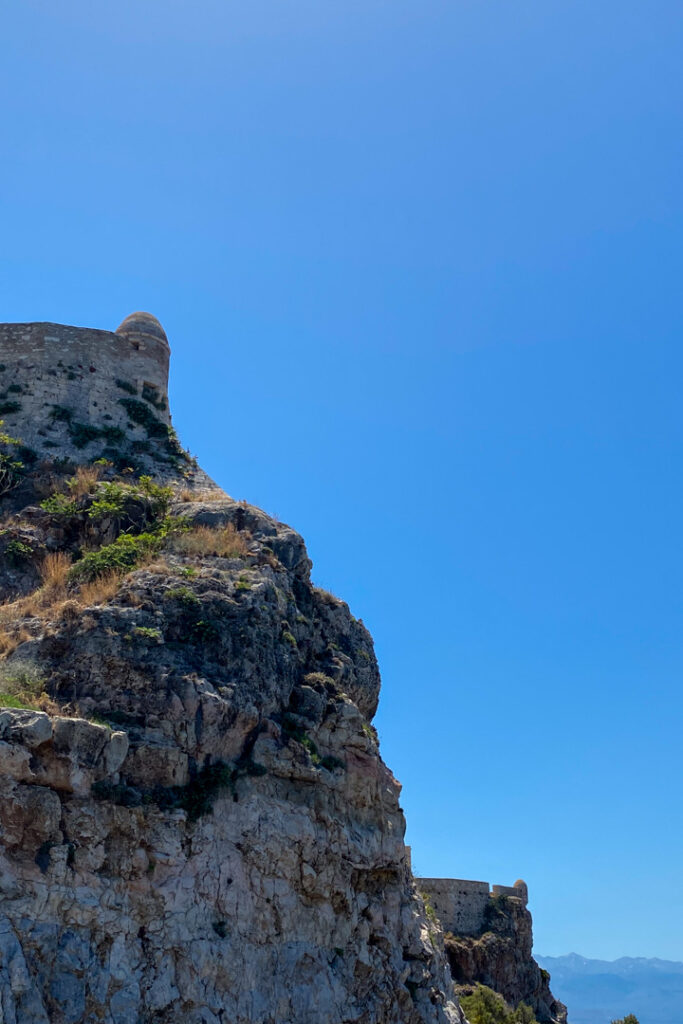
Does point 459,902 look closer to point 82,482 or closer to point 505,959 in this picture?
point 505,959

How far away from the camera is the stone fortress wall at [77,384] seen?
1002 inches

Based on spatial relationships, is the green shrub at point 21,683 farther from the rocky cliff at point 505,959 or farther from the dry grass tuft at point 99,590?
the rocky cliff at point 505,959

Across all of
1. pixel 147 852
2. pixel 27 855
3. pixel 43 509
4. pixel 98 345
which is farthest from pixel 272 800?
pixel 98 345

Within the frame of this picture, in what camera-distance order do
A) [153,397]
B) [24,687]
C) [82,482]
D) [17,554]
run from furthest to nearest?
[153,397]
[82,482]
[17,554]
[24,687]

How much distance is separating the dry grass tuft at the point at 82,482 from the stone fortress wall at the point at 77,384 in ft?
5.28

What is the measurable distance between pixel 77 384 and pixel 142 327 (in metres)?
3.38

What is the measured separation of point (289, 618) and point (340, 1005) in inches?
260

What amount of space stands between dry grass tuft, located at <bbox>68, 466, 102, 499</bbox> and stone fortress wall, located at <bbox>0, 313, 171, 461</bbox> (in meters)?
1.61

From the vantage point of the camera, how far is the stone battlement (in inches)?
1314

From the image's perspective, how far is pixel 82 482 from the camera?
2219cm

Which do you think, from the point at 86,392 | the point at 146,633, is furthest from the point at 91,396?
the point at 146,633

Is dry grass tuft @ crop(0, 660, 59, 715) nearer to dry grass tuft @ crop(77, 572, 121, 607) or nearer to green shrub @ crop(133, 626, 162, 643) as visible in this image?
green shrub @ crop(133, 626, 162, 643)

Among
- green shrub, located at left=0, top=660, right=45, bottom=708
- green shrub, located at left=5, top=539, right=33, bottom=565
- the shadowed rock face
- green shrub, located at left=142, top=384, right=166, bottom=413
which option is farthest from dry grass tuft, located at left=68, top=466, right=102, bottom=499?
green shrub, located at left=0, top=660, right=45, bottom=708

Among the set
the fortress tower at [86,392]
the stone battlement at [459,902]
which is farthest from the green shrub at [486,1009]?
the fortress tower at [86,392]
